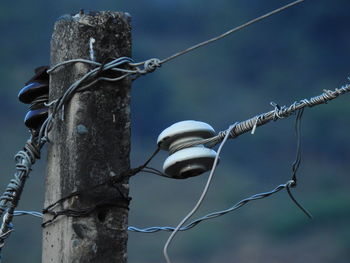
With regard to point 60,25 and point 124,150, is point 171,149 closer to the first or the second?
point 124,150

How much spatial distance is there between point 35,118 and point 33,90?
0.61 feet

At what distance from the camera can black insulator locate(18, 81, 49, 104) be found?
18.5 feet

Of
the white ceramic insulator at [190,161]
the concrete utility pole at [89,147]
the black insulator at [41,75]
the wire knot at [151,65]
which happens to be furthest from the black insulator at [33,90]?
the white ceramic insulator at [190,161]

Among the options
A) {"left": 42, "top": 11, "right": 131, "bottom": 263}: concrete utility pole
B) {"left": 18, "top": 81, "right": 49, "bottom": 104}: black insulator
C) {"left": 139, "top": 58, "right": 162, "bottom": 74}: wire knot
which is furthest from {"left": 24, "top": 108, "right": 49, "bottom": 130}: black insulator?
{"left": 139, "top": 58, "right": 162, "bottom": 74}: wire knot

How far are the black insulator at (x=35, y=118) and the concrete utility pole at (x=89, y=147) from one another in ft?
0.70

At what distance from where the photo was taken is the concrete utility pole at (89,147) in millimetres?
4945

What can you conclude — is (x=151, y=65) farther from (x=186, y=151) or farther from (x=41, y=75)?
(x=41, y=75)

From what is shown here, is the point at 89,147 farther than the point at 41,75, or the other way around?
the point at 41,75

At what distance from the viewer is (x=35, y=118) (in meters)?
5.60

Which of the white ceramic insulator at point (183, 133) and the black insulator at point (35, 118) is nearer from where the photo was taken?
the white ceramic insulator at point (183, 133)

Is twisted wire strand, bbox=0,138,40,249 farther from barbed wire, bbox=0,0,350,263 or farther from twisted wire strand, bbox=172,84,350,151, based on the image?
twisted wire strand, bbox=172,84,350,151

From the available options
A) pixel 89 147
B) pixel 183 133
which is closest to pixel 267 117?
pixel 183 133

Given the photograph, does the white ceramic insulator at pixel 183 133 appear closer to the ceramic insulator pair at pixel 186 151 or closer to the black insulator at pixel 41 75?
the ceramic insulator pair at pixel 186 151

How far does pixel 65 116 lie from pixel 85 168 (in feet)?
1.21
